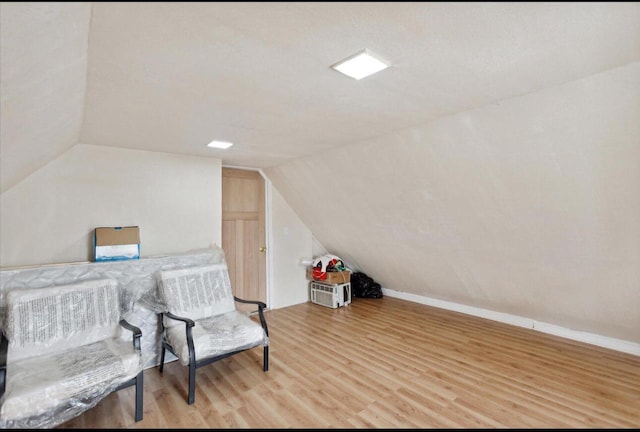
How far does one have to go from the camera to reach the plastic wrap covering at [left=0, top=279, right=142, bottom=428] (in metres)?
Result: 1.56

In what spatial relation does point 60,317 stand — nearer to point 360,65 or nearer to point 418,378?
point 360,65

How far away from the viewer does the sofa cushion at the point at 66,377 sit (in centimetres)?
149

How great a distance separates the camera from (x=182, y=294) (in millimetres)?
2861

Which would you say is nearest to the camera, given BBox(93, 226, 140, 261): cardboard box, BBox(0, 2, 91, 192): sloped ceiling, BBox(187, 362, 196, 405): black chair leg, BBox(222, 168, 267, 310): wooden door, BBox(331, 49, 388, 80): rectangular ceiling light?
BBox(0, 2, 91, 192): sloped ceiling

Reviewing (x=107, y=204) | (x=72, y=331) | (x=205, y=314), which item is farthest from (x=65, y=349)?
(x=107, y=204)

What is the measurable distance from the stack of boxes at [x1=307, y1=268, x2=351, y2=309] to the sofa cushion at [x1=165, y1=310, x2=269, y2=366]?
1.98m

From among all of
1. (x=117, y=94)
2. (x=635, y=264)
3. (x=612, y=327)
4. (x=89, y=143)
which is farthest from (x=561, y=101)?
(x=89, y=143)

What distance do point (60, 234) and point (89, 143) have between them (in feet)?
2.83

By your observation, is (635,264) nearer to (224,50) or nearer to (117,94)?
(224,50)

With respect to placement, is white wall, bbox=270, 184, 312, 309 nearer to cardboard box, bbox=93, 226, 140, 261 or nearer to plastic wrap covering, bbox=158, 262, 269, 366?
plastic wrap covering, bbox=158, 262, 269, 366

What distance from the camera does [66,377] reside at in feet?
5.64

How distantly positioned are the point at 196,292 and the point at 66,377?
1255 millimetres

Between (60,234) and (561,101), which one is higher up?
(561,101)

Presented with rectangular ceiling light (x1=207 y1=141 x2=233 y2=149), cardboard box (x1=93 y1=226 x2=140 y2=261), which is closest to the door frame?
rectangular ceiling light (x1=207 y1=141 x2=233 y2=149)
